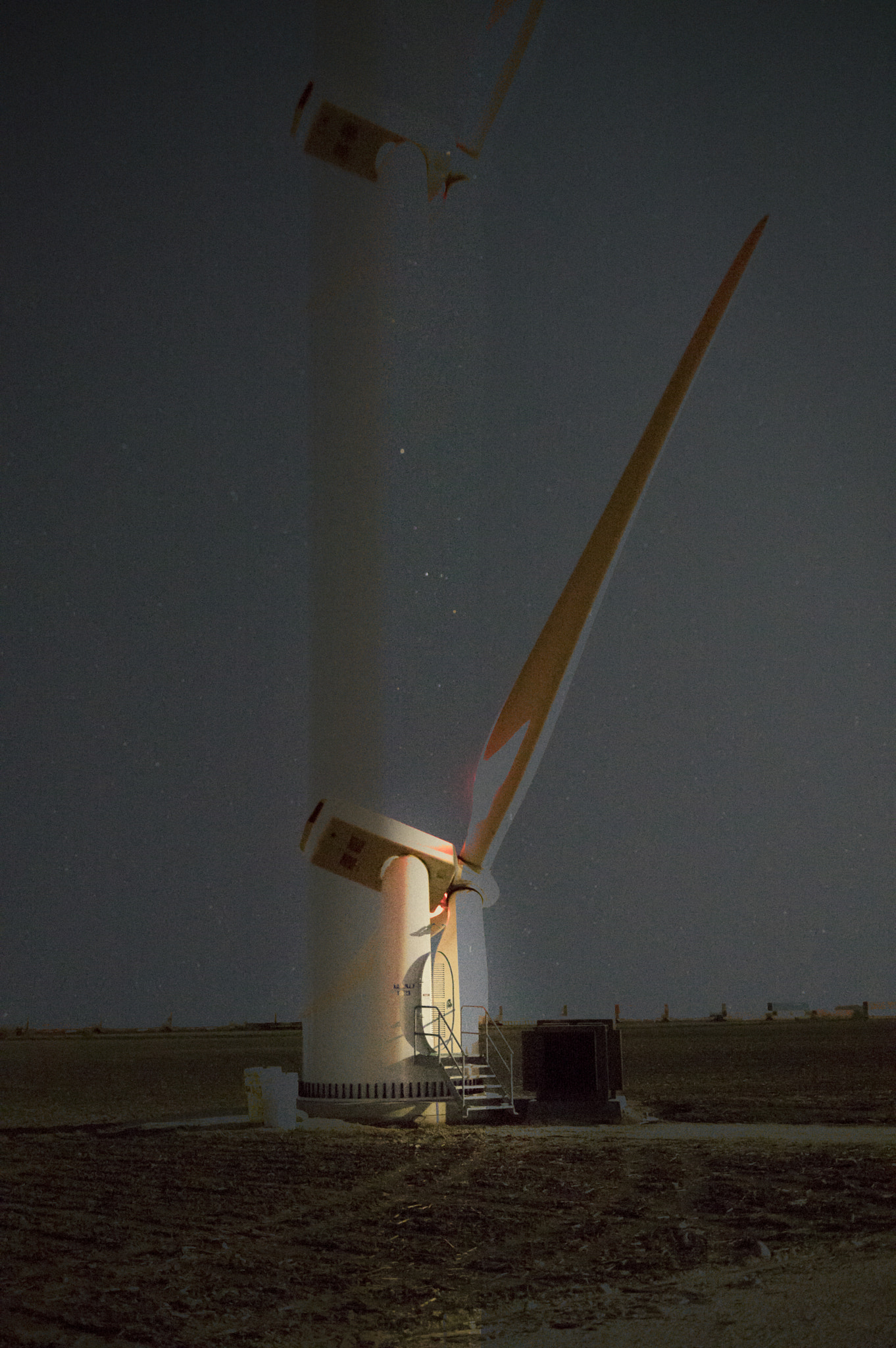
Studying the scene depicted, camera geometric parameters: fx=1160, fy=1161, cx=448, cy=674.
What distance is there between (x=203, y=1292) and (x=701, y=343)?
629 inches

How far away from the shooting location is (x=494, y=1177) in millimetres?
11359

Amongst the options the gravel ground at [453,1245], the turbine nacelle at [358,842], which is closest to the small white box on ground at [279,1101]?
the gravel ground at [453,1245]

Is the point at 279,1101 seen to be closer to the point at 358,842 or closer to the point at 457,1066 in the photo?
the point at 457,1066

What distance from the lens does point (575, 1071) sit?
1775 centimetres

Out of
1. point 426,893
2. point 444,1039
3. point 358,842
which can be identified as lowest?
point 444,1039

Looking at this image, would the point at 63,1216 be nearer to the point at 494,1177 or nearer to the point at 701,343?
the point at 494,1177

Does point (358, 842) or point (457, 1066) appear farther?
point (358, 842)

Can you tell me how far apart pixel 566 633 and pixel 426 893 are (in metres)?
4.69

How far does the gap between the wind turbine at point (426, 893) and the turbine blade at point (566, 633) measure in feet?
0.07

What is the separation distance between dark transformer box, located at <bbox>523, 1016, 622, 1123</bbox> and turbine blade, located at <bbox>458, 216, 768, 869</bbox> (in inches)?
117

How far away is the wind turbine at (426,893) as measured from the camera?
16891 millimetres

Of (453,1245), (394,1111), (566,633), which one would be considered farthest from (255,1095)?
(453,1245)

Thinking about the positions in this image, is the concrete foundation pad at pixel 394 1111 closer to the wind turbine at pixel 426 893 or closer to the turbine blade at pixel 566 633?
the wind turbine at pixel 426 893

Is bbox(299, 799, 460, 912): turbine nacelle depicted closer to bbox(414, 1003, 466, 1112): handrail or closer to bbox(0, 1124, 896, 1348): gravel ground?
bbox(414, 1003, 466, 1112): handrail
